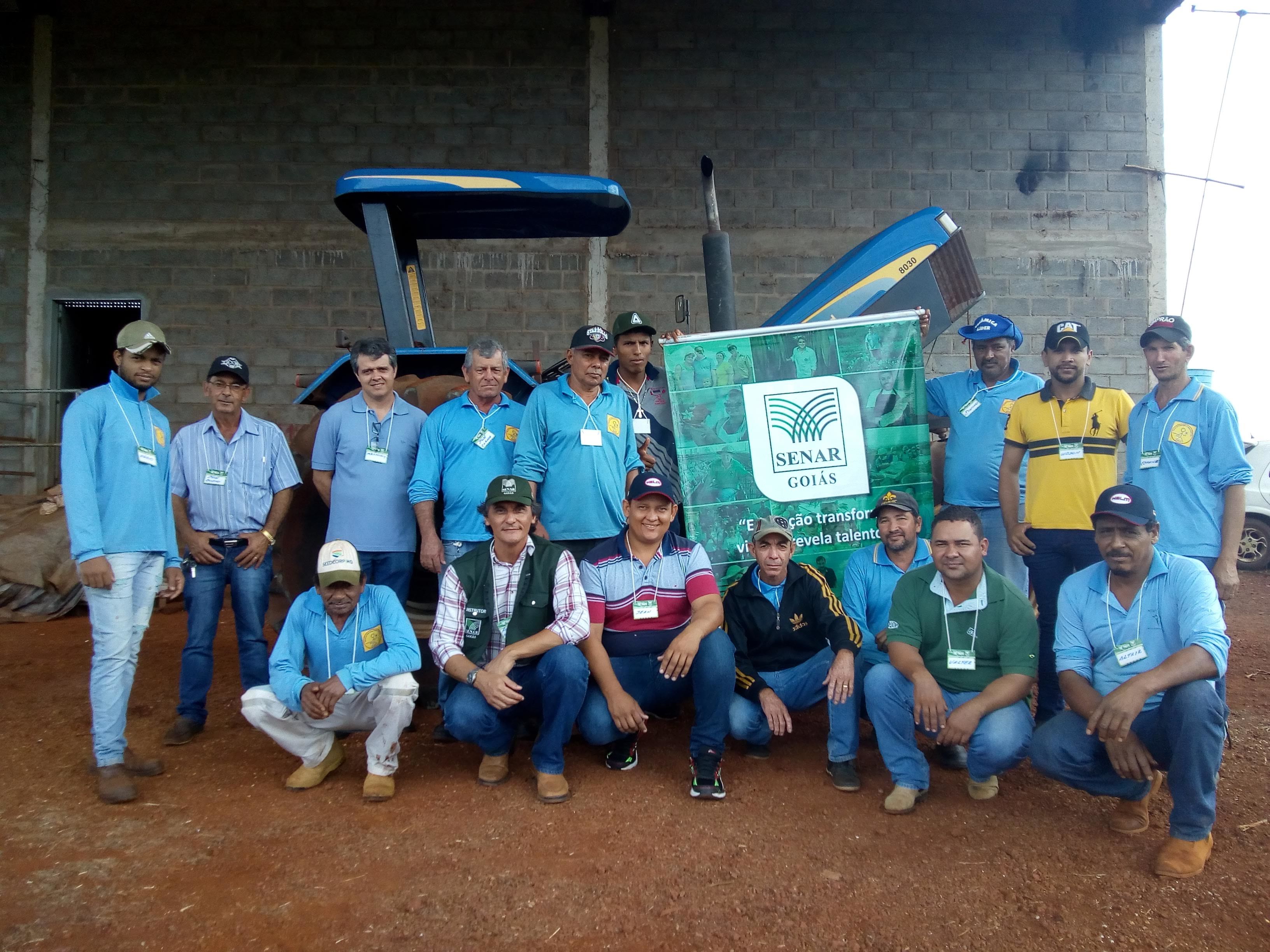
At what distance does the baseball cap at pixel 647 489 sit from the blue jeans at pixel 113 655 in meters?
1.76

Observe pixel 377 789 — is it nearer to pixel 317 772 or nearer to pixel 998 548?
pixel 317 772

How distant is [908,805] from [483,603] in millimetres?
1599

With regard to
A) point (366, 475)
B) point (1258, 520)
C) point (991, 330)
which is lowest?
point (1258, 520)

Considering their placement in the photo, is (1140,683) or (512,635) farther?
(512,635)

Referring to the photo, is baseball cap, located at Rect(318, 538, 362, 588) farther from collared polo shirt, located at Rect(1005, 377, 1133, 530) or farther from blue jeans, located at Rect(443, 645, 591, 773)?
collared polo shirt, located at Rect(1005, 377, 1133, 530)

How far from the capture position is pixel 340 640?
337 centimetres

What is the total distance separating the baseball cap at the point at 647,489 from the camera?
3.42 meters

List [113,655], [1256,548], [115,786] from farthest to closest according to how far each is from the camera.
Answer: [1256,548] → [113,655] → [115,786]

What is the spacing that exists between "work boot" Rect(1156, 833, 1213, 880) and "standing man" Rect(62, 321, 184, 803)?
3189 mm

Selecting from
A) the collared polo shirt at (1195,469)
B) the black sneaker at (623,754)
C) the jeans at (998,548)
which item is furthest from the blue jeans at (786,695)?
the collared polo shirt at (1195,469)

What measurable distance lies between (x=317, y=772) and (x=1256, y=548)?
27.4ft

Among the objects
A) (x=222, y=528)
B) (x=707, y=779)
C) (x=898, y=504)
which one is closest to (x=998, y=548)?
(x=898, y=504)

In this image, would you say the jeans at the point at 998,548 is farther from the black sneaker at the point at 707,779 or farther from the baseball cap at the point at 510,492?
the baseball cap at the point at 510,492

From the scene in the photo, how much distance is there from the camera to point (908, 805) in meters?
3.05
